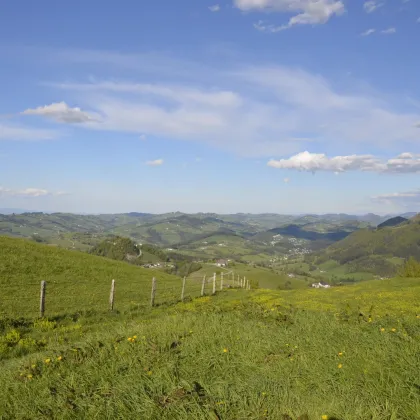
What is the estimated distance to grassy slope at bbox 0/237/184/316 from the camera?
24.9m

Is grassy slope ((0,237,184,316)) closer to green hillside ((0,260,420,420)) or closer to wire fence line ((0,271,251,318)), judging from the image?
wire fence line ((0,271,251,318))

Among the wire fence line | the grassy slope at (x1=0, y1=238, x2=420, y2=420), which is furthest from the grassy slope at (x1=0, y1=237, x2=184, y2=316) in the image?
the grassy slope at (x1=0, y1=238, x2=420, y2=420)

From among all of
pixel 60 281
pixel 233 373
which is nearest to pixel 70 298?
pixel 60 281

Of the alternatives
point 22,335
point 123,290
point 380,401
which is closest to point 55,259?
point 123,290

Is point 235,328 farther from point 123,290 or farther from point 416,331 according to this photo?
point 123,290

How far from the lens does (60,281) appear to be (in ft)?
115

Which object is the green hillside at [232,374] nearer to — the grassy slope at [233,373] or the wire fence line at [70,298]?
the grassy slope at [233,373]

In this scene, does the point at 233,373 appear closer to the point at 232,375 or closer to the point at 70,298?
the point at 232,375

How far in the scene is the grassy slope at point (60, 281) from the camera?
2494cm

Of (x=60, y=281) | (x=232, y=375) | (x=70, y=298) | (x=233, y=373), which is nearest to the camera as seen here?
(x=232, y=375)

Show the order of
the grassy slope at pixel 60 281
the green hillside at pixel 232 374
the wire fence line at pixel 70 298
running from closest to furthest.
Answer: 1. the green hillside at pixel 232 374
2. the wire fence line at pixel 70 298
3. the grassy slope at pixel 60 281

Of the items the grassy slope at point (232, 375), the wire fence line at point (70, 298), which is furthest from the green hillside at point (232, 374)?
the wire fence line at point (70, 298)

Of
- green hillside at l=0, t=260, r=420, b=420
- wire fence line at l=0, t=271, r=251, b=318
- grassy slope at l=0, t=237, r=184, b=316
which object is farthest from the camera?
grassy slope at l=0, t=237, r=184, b=316

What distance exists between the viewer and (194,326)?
35.3 feet
